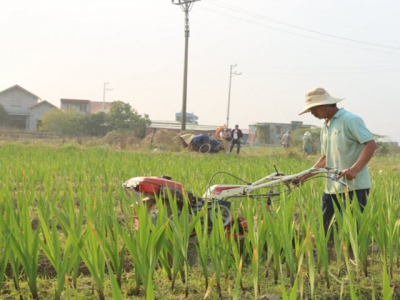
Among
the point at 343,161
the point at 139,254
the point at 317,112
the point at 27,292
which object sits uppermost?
the point at 317,112

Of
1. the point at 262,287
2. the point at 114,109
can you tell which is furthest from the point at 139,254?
the point at 114,109

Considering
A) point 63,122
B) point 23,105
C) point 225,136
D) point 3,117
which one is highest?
point 23,105

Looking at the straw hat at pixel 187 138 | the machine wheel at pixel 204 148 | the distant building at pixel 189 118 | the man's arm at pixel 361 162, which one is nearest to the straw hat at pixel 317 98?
the man's arm at pixel 361 162

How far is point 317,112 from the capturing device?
11.2 ft

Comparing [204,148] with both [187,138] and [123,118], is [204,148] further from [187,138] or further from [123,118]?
[123,118]

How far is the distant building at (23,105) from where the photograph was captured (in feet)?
131

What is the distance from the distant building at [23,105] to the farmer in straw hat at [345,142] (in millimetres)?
38853

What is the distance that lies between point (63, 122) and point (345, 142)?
32.8 meters

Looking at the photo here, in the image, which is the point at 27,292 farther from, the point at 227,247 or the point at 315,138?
the point at 315,138

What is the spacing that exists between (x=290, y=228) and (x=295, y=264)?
24cm

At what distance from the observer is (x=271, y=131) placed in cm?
3781

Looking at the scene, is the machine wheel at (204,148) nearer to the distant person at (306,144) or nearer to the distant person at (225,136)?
the distant person at (225,136)

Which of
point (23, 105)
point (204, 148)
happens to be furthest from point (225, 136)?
point (23, 105)

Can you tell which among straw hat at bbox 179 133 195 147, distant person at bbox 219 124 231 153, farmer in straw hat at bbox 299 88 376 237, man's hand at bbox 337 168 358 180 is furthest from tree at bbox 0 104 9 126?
man's hand at bbox 337 168 358 180
